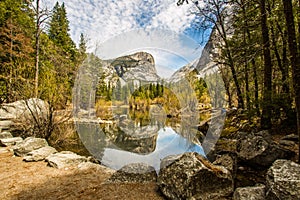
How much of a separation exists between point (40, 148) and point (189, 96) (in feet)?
13.0

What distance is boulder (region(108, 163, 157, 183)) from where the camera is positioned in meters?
3.13

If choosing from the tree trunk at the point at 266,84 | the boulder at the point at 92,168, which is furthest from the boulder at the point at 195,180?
the tree trunk at the point at 266,84

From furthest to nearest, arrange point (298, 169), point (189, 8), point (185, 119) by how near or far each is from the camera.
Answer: point (189, 8) → point (185, 119) → point (298, 169)

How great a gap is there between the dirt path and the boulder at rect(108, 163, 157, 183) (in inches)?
5.2

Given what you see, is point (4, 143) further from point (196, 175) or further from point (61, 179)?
point (196, 175)

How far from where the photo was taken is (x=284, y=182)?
6.25ft

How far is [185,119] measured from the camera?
703 centimetres

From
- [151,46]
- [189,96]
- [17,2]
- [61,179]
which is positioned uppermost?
[17,2]

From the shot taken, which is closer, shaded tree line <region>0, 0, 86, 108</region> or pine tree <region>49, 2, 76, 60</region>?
shaded tree line <region>0, 0, 86, 108</region>

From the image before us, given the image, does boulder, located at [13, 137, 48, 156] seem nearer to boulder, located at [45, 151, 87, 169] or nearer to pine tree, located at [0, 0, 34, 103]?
boulder, located at [45, 151, 87, 169]

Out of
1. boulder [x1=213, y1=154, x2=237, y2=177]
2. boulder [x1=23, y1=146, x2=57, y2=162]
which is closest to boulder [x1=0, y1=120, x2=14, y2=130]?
boulder [x1=23, y1=146, x2=57, y2=162]

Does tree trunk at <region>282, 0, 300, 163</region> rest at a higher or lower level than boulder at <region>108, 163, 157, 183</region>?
higher

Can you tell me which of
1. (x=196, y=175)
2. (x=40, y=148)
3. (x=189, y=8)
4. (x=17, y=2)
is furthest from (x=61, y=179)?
(x=17, y=2)

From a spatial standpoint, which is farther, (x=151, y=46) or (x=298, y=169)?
(x=151, y=46)
